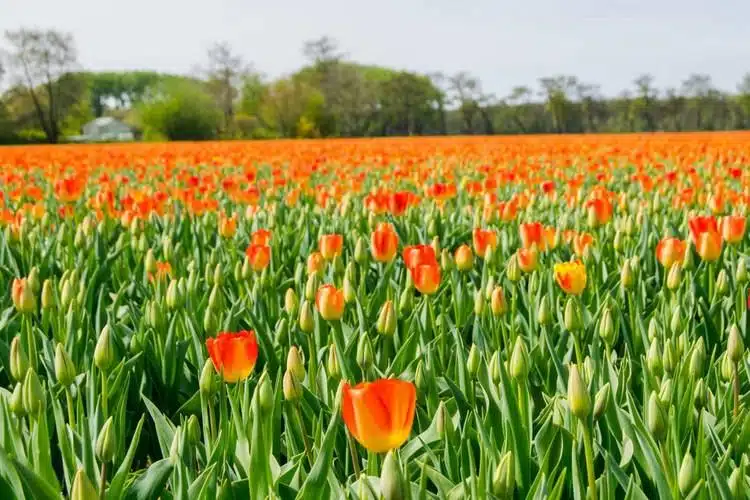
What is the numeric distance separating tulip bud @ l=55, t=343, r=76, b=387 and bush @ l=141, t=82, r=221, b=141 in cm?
5141

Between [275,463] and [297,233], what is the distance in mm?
2367

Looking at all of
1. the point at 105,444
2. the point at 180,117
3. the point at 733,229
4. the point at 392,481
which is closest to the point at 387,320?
the point at 105,444

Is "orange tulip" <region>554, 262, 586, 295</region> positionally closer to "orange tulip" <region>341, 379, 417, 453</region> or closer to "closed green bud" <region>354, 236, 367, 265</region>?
"closed green bud" <region>354, 236, 367, 265</region>

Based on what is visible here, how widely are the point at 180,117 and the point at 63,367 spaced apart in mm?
51833

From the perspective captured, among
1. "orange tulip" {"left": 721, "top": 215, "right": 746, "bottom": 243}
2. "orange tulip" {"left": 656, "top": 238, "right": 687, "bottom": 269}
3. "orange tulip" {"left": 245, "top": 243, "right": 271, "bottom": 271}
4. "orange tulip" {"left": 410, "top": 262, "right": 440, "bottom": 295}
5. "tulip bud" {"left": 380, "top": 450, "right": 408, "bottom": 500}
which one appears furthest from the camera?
"orange tulip" {"left": 721, "top": 215, "right": 746, "bottom": 243}

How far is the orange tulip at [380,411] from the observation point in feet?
3.11

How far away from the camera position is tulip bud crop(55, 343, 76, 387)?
1441mm

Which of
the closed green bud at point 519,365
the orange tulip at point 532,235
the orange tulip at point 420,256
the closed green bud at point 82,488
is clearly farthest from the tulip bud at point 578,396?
the orange tulip at point 532,235

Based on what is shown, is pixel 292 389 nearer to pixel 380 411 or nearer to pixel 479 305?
pixel 380 411

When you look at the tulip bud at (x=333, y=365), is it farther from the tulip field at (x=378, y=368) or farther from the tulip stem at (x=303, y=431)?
the tulip stem at (x=303, y=431)

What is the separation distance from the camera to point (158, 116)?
168 feet

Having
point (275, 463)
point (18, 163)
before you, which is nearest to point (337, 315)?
point (275, 463)

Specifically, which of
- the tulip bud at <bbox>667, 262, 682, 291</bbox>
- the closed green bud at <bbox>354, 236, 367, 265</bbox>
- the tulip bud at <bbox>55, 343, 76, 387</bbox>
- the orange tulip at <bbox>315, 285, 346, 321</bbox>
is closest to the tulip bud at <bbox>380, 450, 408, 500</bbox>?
the tulip bud at <bbox>55, 343, 76, 387</bbox>

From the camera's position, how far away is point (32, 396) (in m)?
1.30
